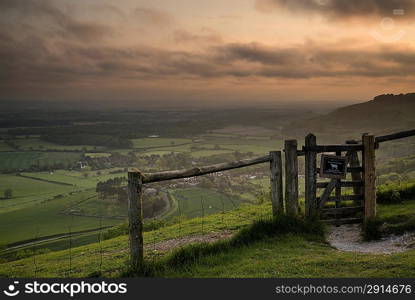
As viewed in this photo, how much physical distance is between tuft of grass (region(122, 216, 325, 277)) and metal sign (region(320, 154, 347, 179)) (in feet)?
4.54

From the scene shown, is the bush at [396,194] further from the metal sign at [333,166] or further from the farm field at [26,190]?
the farm field at [26,190]

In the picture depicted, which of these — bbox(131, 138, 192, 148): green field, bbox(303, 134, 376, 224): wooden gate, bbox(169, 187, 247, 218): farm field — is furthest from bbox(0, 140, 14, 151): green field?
bbox(303, 134, 376, 224): wooden gate

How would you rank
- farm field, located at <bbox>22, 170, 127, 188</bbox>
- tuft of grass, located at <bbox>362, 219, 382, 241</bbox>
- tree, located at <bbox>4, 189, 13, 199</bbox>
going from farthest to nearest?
farm field, located at <bbox>22, 170, 127, 188</bbox>, tree, located at <bbox>4, 189, 13, 199</bbox>, tuft of grass, located at <bbox>362, 219, 382, 241</bbox>

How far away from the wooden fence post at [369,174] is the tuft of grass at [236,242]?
4.74 feet

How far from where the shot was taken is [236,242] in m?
7.96

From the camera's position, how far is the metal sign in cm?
968

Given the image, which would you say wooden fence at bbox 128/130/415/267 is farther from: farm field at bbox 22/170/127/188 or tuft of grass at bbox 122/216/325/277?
farm field at bbox 22/170/127/188

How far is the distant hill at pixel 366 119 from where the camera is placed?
80.4 m

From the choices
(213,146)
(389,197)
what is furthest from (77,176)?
(389,197)

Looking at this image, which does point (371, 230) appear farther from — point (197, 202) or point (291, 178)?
point (197, 202)

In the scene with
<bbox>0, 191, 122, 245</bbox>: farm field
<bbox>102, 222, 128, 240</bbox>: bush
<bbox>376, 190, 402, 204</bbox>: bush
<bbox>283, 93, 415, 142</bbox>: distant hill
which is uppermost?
<bbox>283, 93, 415, 142</bbox>: distant hill

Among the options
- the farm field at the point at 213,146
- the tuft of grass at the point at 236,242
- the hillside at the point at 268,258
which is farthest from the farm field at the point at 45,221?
the farm field at the point at 213,146

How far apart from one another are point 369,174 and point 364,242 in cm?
192

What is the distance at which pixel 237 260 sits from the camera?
7.06m
